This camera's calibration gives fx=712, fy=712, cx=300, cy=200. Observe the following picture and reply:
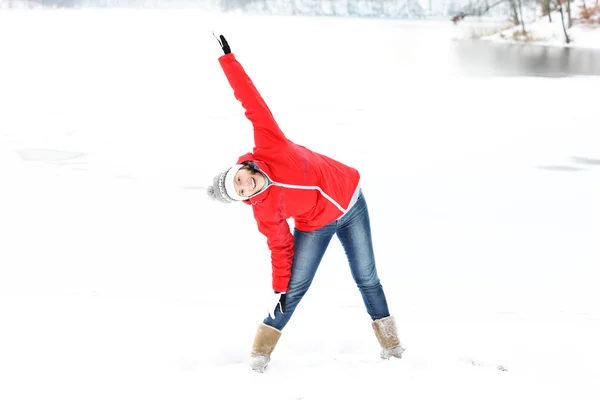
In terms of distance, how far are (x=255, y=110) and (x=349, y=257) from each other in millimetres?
621

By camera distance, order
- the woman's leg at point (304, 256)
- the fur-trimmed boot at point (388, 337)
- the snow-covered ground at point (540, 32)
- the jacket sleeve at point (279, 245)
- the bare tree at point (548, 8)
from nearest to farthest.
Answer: the jacket sleeve at point (279, 245) → the woman's leg at point (304, 256) → the fur-trimmed boot at point (388, 337) → the snow-covered ground at point (540, 32) → the bare tree at point (548, 8)

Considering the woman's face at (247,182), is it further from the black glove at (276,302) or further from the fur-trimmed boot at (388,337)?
the fur-trimmed boot at (388,337)

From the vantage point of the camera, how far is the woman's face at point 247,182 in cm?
216

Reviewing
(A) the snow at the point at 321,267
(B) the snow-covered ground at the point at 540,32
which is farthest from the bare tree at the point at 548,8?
(A) the snow at the point at 321,267

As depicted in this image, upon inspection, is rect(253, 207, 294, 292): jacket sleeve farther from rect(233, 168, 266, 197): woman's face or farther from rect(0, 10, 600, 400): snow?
rect(0, 10, 600, 400): snow

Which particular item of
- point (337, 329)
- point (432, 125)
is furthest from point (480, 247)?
point (432, 125)

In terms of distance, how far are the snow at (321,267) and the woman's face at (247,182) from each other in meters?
0.67

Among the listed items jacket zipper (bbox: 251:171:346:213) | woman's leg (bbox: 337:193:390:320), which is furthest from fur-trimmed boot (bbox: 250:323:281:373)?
jacket zipper (bbox: 251:171:346:213)

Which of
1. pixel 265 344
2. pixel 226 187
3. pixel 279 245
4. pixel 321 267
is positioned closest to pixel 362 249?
pixel 279 245

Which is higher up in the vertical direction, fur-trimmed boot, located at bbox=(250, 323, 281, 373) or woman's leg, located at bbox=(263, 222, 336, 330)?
woman's leg, located at bbox=(263, 222, 336, 330)

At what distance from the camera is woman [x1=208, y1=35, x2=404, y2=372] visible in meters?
2.24

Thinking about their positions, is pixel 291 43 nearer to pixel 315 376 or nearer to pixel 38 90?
pixel 38 90

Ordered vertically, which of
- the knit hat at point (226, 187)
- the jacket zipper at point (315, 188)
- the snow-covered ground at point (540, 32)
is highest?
the knit hat at point (226, 187)

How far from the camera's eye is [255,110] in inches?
94.3
